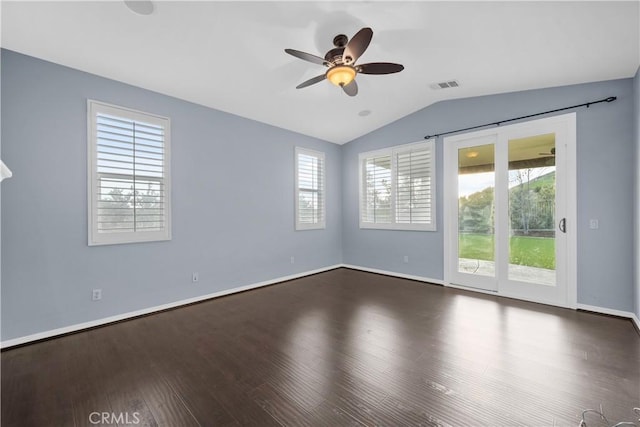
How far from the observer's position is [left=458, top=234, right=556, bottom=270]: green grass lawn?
144 inches

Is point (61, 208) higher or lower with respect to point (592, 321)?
higher

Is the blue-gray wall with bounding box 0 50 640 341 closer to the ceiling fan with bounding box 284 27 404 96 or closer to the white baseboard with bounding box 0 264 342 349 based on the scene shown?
the white baseboard with bounding box 0 264 342 349

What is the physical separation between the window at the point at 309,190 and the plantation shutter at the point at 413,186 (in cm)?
159

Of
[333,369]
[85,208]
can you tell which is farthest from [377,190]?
[85,208]

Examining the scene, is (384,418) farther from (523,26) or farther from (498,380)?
(523,26)

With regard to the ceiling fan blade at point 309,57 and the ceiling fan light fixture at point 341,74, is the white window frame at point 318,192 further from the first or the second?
the ceiling fan blade at point 309,57

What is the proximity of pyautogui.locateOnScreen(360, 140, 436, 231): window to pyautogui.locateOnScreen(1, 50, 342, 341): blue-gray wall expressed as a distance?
1.75 m

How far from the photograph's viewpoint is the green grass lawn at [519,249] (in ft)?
12.0

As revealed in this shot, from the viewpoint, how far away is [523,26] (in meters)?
2.49

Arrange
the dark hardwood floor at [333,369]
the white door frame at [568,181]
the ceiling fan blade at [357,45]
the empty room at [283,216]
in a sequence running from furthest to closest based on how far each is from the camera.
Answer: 1. the white door frame at [568,181]
2. the ceiling fan blade at [357,45]
3. the empty room at [283,216]
4. the dark hardwood floor at [333,369]

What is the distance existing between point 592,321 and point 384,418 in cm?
303

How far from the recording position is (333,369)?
217 centimetres

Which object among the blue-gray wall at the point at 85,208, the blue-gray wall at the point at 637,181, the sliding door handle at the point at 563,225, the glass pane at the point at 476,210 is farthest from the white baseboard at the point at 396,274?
the blue-gray wall at the point at 637,181

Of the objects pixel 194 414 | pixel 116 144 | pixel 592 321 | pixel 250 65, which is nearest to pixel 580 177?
pixel 592 321
